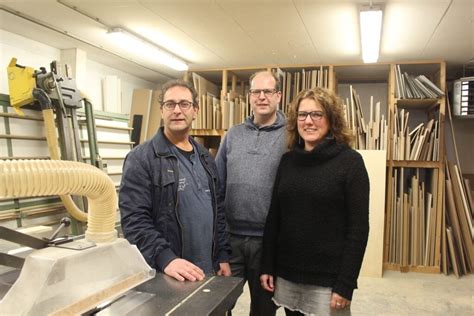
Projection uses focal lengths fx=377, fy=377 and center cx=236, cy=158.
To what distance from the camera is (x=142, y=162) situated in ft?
4.88

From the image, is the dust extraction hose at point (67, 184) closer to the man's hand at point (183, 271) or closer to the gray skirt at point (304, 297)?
the man's hand at point (183, 271)

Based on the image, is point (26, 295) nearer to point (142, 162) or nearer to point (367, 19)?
point (142, 162)

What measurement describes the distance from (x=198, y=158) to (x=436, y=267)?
11.6 ft

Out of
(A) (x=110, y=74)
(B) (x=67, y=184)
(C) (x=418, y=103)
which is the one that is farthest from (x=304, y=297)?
(A) (x=110, y=74)

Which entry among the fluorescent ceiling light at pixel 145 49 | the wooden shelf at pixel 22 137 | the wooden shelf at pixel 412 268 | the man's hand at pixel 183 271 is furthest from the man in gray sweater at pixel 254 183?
the wooden shelf at pixel 412 268

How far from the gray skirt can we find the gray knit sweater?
0.31 metres

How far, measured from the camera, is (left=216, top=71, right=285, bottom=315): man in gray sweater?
6.08 feet

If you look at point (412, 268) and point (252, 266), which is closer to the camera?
point (252, 266)

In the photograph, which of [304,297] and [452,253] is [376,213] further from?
[304,297]

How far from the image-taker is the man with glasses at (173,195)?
1421 millimetres

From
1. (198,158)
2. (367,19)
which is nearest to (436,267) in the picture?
(367,19)

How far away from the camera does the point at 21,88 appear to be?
2.64 m

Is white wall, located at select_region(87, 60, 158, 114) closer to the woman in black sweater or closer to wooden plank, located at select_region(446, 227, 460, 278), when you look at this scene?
the woman in black sweater

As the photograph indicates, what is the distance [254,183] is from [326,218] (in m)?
0.45
